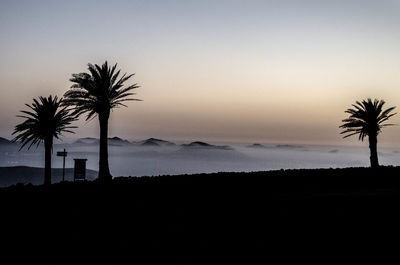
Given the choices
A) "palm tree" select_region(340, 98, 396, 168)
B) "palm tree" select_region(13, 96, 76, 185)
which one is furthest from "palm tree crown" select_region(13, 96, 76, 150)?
"palm tree" select_region(340, 98, 396, 168)

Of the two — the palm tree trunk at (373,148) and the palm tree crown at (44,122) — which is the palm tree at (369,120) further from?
the palm tree crown at (44,122)

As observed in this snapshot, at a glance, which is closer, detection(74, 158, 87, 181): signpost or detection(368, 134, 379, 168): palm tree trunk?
detection(74, 158, 87, 181): signpost

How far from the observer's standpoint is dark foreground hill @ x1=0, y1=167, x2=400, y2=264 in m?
11.0

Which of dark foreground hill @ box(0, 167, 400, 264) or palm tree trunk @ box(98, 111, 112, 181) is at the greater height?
palm tree trunk @ box(98, 111, 112, 181)

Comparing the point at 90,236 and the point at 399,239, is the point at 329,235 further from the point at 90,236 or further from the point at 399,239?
the point at 90,236

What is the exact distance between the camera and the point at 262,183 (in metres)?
25.6

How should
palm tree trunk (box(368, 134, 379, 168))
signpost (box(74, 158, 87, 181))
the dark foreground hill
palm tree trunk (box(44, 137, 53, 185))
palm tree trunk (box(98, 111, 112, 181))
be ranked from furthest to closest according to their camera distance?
palm tree trunk (box(368, 134, 379, 168))
palm tree trunk (box(44, 137, 53, 185))
palm tree trunk (box(98, 111, 112, 181))
signpost (box(74, 158, 87, 181))
the dark foreground hill

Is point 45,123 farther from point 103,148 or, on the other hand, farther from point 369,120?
point 369,120

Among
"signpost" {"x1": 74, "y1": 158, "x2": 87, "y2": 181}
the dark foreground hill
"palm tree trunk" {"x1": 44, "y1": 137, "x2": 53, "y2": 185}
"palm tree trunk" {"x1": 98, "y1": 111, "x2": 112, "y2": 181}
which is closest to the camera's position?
the dark foreground hill

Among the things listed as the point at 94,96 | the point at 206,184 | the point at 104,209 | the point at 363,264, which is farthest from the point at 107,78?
the point at 363,264

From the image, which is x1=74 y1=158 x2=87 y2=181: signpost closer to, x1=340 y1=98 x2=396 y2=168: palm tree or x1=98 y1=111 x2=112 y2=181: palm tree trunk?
x1=98 y1=111 x2=112 y2=181: palm tree trunk

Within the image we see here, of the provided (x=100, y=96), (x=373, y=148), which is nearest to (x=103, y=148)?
(x=100, y=96)

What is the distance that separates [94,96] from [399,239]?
26.0 metres

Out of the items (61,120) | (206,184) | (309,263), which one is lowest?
(309,263)
